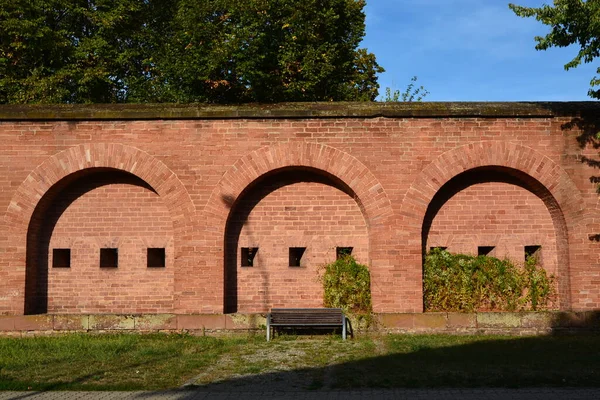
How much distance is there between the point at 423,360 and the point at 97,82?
60.2 ft

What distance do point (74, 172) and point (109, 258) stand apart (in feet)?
6.49

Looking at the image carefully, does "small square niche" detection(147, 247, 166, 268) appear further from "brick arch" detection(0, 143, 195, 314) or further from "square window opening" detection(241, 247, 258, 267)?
"square window opening" detection(241, 247, 258, 267)

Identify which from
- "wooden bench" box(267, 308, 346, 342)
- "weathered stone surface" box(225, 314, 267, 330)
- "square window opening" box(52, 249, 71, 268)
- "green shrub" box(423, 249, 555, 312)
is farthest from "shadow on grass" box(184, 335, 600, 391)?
"square window opening" box(52, 249, 71, 268)

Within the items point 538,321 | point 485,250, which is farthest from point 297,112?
point 538,321

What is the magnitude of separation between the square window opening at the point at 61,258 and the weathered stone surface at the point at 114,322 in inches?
59.0

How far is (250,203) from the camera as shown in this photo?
13094 mm

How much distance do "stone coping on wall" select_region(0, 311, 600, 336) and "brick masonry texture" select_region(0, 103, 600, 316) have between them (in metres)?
0.28

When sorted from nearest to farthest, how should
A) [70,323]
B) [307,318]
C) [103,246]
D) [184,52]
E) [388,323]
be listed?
[307,318] → [388,323] → [70,323] → [103,246] → [184,52]

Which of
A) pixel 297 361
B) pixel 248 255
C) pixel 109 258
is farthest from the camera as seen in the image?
pixel 248 255

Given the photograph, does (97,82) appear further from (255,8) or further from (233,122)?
(233,122)

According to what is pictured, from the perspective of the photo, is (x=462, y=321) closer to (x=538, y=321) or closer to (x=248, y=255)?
(x=538, y=321)

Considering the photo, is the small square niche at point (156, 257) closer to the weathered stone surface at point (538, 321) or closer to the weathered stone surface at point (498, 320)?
the weathered stone surface at point (498, 320)

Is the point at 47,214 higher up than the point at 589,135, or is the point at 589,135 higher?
the point at 589,135

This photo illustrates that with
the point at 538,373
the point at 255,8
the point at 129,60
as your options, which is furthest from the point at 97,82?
the point at 538,373
